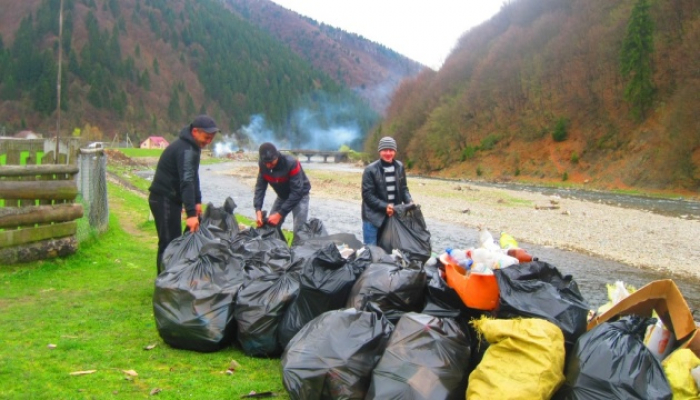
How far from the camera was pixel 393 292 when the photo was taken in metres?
3.83

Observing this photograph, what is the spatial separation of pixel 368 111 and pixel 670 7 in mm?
131340

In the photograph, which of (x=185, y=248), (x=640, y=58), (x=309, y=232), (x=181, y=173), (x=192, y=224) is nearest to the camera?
(x=185, y=248)

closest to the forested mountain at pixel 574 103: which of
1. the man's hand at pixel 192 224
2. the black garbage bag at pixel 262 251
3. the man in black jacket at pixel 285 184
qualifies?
the man in black jacket at pixel 285 184

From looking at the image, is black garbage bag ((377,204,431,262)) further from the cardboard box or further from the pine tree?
the pine tree

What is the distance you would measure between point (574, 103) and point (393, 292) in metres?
45.4

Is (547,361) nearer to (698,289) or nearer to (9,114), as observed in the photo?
(698,289)

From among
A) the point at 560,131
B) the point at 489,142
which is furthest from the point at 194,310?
the point at 489,142

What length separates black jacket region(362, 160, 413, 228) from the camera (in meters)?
6.27

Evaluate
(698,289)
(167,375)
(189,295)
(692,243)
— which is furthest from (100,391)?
(692,243)

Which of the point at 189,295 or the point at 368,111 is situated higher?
the point at 368,111

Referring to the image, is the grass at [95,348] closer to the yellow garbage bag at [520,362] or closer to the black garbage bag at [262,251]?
the black garbage bag at [262,251]

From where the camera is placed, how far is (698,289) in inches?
344

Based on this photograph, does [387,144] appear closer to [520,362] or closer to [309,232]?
[309,232]

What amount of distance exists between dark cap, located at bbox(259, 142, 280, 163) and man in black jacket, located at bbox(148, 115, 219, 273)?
39.3 inches
